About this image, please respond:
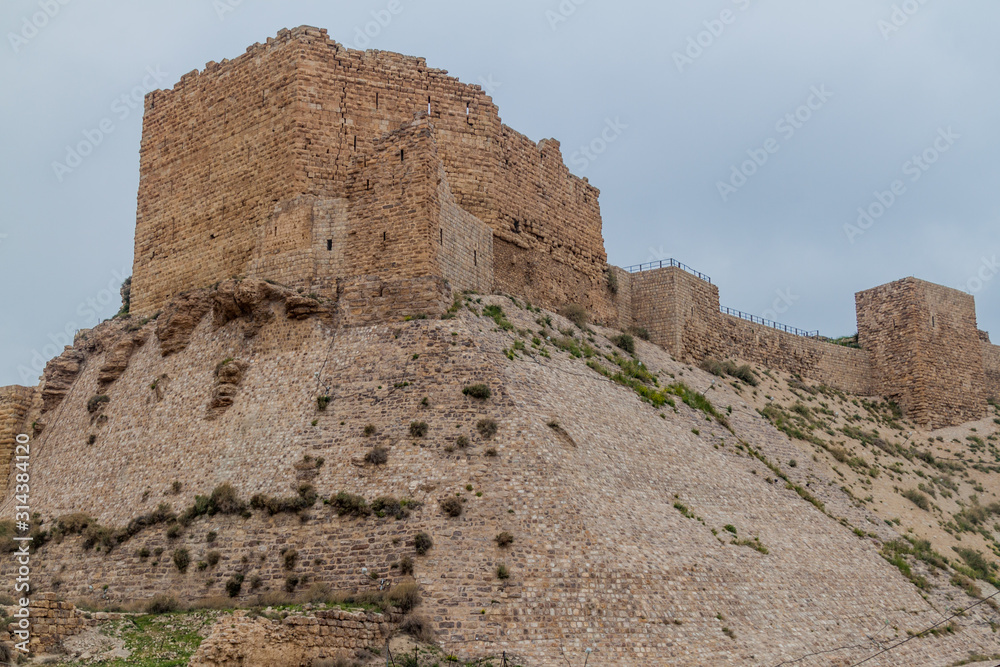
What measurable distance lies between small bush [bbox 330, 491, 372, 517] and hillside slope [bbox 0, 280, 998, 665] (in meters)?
0.07

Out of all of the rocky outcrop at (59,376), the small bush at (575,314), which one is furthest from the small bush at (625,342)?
the rocky outcrop at (59,376)

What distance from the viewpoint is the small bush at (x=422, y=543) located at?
15.6 m

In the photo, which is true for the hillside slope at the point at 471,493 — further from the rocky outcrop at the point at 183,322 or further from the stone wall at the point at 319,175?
the stone wall at the point at 319,175

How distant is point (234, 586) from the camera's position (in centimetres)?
1609

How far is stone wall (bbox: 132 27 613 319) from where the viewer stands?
844 inches

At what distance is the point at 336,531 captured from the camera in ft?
53.8

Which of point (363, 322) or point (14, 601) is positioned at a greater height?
point (363, 322)

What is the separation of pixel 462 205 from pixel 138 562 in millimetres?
11188

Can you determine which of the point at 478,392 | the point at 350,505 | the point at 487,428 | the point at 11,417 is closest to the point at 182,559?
the point at 350,505

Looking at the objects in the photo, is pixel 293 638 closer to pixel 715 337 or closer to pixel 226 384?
pixel 226 384

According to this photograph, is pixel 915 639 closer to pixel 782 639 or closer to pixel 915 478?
pixel 782 639

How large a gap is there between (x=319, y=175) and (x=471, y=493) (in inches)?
369

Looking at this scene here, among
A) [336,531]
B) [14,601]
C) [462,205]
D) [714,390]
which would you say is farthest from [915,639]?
[14,601]

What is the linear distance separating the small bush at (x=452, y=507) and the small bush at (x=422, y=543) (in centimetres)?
59
